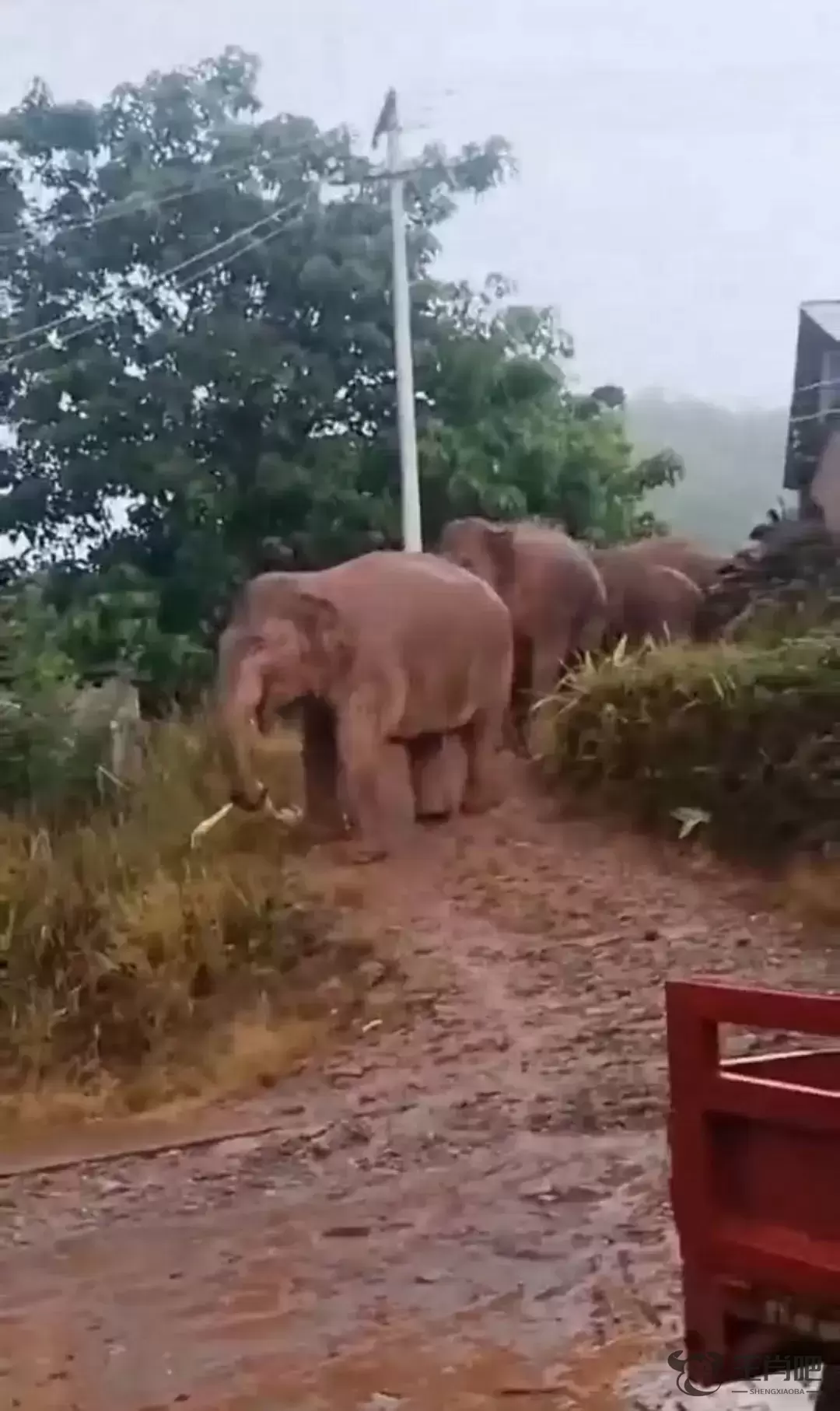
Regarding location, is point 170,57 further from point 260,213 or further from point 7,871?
point 7,871

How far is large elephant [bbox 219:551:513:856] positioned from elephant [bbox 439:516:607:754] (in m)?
→ 0.02

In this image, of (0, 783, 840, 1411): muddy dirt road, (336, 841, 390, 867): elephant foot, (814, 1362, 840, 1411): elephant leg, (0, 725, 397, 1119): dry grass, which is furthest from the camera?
(336, 841, 390, 867): elephant foot

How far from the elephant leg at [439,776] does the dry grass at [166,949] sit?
0.42ft

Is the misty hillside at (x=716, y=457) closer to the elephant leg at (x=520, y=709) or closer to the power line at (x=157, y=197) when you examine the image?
the elephant leg at (x=520, y=709)

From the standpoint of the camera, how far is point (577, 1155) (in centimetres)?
161

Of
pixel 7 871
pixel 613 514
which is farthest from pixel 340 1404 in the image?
pixel 613 514

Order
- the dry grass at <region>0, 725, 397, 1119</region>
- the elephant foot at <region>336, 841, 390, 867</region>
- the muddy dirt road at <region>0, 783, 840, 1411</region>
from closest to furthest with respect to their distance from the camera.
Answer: the muddy dirt road at <region>0, 783, 840, 1411</region>, the dry grass at <region>0, 725, 397, 1119</region>, the elephant foot at <region>336, 841, 390, 867</region>

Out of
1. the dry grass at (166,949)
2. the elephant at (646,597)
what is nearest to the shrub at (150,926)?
the dry grass at (166,949)

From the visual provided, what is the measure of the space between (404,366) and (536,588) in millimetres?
291

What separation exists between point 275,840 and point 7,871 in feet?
0.95

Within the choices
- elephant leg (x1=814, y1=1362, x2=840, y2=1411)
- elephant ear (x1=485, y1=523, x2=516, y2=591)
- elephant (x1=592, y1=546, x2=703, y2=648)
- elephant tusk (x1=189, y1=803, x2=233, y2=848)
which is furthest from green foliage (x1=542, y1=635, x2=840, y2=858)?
elephant leg (x1=814, y1=1362, x2=840, y2=1411)

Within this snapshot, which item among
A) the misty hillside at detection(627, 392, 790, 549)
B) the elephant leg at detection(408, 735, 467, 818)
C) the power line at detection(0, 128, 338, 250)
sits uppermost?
the power line at detection(0, 128, 338, 250)

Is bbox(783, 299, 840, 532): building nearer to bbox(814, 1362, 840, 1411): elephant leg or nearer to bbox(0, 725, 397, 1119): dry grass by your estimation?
bbox(0, 725, 397, 1119): dry grass

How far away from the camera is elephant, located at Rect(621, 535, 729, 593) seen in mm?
1839
